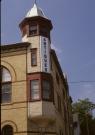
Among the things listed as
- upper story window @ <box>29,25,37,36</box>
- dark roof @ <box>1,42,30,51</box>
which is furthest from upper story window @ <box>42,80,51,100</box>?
upper story window @ <box>29,25,37,36</box>

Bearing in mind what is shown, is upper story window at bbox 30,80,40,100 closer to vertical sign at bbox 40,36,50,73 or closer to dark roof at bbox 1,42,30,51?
vertical sign at bbox 40,36,50,73

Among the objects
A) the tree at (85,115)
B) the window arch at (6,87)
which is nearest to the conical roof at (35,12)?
the window arch at (6,87)

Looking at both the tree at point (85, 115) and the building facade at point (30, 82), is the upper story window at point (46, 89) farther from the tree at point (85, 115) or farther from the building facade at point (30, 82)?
the tree at point (85, 115)

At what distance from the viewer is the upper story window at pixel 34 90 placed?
33.6 metres

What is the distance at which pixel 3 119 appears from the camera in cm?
3350

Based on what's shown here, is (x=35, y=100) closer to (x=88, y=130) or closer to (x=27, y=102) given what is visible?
(x=27, y=102)

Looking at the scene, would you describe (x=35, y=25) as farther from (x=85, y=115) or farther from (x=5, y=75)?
(x=85, y=115)

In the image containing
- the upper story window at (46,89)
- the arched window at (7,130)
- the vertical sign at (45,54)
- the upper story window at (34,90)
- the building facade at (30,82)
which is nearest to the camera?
the building facade at (30,82)

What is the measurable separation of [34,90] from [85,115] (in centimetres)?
4066

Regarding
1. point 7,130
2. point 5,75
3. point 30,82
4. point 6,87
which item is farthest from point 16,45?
point 7,130

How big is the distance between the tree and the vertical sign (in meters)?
36.7

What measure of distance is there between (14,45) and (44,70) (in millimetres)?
3963

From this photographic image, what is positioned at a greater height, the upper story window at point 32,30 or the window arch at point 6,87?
the upper story window at point 32,30

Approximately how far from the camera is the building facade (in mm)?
32969
